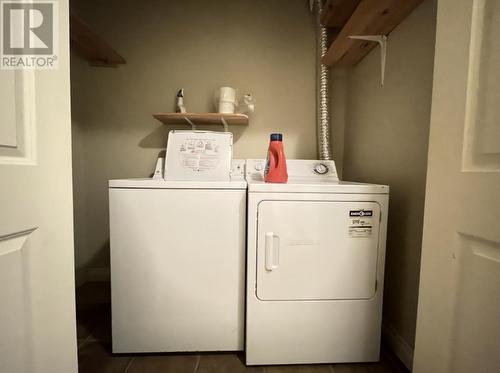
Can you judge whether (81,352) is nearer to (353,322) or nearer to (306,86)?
(353,322)

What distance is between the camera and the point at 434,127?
718 mm

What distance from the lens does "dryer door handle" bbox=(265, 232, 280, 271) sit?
3.79 feet

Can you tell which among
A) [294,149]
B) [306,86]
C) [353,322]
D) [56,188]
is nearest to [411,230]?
[353,322]

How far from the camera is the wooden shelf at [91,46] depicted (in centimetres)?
141

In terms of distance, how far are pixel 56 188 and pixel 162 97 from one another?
1446 mm

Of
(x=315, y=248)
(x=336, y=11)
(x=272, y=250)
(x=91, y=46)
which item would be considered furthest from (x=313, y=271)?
(x=91, y=46)

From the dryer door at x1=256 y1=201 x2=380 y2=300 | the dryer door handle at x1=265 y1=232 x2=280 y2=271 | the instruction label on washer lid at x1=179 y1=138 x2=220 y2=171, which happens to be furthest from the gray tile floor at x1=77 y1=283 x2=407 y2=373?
the instruction label on washer lid at x1=179 y1=138 x2=220 y2=171

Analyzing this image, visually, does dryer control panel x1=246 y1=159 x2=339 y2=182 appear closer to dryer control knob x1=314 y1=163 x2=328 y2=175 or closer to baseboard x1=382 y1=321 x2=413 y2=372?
dryer control knob x1=314 y1=163 x2=328 y2=175

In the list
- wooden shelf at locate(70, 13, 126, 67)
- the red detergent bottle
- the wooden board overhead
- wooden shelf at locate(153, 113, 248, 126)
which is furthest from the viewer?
wooden shelf at locate(153, 113, 248, 126)

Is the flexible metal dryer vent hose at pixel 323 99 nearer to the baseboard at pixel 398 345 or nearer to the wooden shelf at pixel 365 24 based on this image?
the wooden shelf at pixel 365 24

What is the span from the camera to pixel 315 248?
3.83ft

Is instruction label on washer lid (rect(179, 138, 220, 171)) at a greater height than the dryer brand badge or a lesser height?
greater

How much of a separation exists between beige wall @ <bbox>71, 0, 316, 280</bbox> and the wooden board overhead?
0.19 metres

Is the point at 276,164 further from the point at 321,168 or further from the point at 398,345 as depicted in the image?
the point at 398,345
